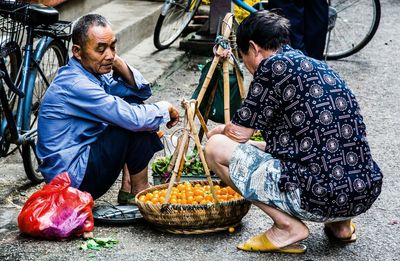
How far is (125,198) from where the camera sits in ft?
19.2

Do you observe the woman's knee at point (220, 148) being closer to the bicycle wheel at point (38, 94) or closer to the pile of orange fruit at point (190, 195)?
the pile of orange fruit at point (190, 195)

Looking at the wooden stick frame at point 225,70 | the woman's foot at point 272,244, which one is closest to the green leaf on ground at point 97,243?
the woman's foot at point 272,244

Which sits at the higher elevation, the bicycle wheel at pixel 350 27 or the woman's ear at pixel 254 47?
the woman's ear at pixel 254 47

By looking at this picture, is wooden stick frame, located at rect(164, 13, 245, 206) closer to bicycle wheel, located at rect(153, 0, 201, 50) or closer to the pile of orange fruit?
the pile of orange fruit

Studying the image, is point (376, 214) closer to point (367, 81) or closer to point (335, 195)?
point (335, 195)

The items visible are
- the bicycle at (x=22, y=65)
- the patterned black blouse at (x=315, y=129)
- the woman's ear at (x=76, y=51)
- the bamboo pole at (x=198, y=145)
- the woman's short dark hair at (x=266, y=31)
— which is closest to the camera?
the patterned black blouse at (x=315, y=129)

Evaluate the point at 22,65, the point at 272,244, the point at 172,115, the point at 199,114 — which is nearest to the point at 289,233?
the point at 272,244

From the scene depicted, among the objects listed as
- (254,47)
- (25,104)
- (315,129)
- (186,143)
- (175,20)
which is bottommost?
(175,20)

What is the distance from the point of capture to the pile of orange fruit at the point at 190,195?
536 centimetres

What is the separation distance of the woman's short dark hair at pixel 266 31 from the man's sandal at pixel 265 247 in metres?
1.09

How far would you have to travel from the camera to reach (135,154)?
18.2 ft

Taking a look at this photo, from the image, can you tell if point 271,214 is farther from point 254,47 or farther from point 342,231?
point 254,47

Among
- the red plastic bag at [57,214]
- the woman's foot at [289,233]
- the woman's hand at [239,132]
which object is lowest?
the red plastic bag at [57,214]

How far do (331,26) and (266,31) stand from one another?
15.7ft
